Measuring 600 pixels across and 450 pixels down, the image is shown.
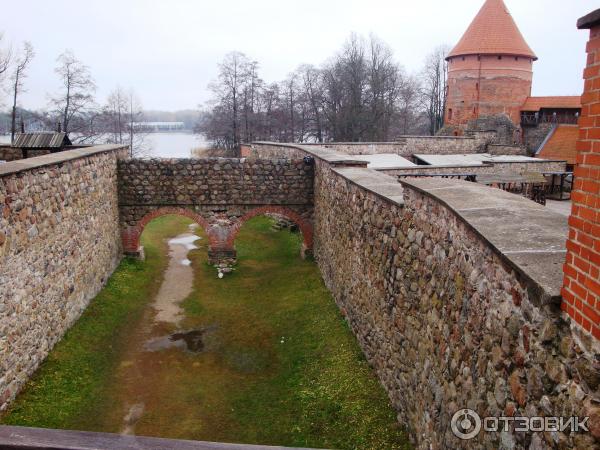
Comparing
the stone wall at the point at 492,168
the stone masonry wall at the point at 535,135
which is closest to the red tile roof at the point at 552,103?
the stone masonry wall at the point at 535,135

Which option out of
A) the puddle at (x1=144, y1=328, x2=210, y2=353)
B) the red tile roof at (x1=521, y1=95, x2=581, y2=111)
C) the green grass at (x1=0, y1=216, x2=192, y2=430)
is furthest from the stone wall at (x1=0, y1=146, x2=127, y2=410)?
the red tile roof at (x1=521, y1=95, x2=581, y2=111)

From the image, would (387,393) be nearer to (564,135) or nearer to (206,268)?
(206,268)

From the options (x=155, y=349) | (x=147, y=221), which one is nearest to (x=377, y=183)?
(x=155, y=349)

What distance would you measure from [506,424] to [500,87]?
31176 mm

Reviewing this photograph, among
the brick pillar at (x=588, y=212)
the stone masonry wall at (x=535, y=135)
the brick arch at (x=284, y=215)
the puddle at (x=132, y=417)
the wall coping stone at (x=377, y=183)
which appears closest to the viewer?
the brick pillar at (x=588, y=212)

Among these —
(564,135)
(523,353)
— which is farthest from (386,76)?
(523,353)

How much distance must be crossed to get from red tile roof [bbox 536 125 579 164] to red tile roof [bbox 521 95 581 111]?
1425mm

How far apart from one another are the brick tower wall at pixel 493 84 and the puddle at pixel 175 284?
21.7 meters

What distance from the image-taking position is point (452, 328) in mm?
4211

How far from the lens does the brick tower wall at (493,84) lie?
1203 inches

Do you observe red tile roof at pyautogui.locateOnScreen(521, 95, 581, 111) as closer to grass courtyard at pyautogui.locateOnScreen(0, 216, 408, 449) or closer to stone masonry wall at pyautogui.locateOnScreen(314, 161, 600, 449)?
grass courtyard at pyautogui.locateOnScreen(0, 216, 408, 449)

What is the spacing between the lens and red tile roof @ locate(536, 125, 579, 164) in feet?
85.4

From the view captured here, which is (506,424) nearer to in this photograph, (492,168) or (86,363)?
(86,363)

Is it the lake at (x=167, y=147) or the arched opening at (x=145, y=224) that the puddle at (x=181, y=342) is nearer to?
the arched opening at (x=145, y=224)
